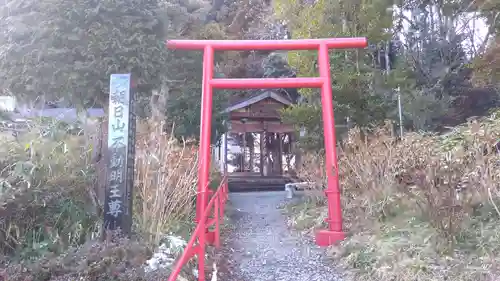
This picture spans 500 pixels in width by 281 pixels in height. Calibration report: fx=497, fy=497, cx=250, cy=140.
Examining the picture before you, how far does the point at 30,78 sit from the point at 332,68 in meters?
6.28

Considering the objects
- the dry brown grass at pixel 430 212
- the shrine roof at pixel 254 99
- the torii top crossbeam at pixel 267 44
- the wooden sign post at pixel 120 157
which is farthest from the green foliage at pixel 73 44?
the shrine roof at pixel 254 99

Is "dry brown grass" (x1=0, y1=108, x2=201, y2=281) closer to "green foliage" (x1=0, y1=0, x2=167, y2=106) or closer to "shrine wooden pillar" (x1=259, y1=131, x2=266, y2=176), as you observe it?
"green foliage" (x1=0, y1=0, x2=167, y2=106)

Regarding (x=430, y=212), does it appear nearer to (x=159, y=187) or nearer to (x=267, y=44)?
(x=159, y=187)

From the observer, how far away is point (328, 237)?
21.8 feet

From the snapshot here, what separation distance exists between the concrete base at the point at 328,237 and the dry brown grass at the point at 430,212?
20 cm

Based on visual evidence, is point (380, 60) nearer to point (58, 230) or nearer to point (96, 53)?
point (96, 53)

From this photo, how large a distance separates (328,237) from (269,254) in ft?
2.75

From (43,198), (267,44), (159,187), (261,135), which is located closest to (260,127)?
(261,135)

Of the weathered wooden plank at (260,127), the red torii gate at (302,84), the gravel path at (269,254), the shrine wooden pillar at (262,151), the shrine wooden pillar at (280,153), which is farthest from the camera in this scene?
the shrine wooden pillar at (280,153)

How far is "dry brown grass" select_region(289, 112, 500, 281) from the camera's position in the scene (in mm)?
4645

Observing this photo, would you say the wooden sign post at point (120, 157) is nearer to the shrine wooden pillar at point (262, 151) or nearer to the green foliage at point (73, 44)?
the green foliage at point (73, 44)

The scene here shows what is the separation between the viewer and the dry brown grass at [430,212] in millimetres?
4645

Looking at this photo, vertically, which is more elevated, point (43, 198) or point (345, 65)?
point (345, 65)

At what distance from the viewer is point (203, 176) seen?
6.63 meters
